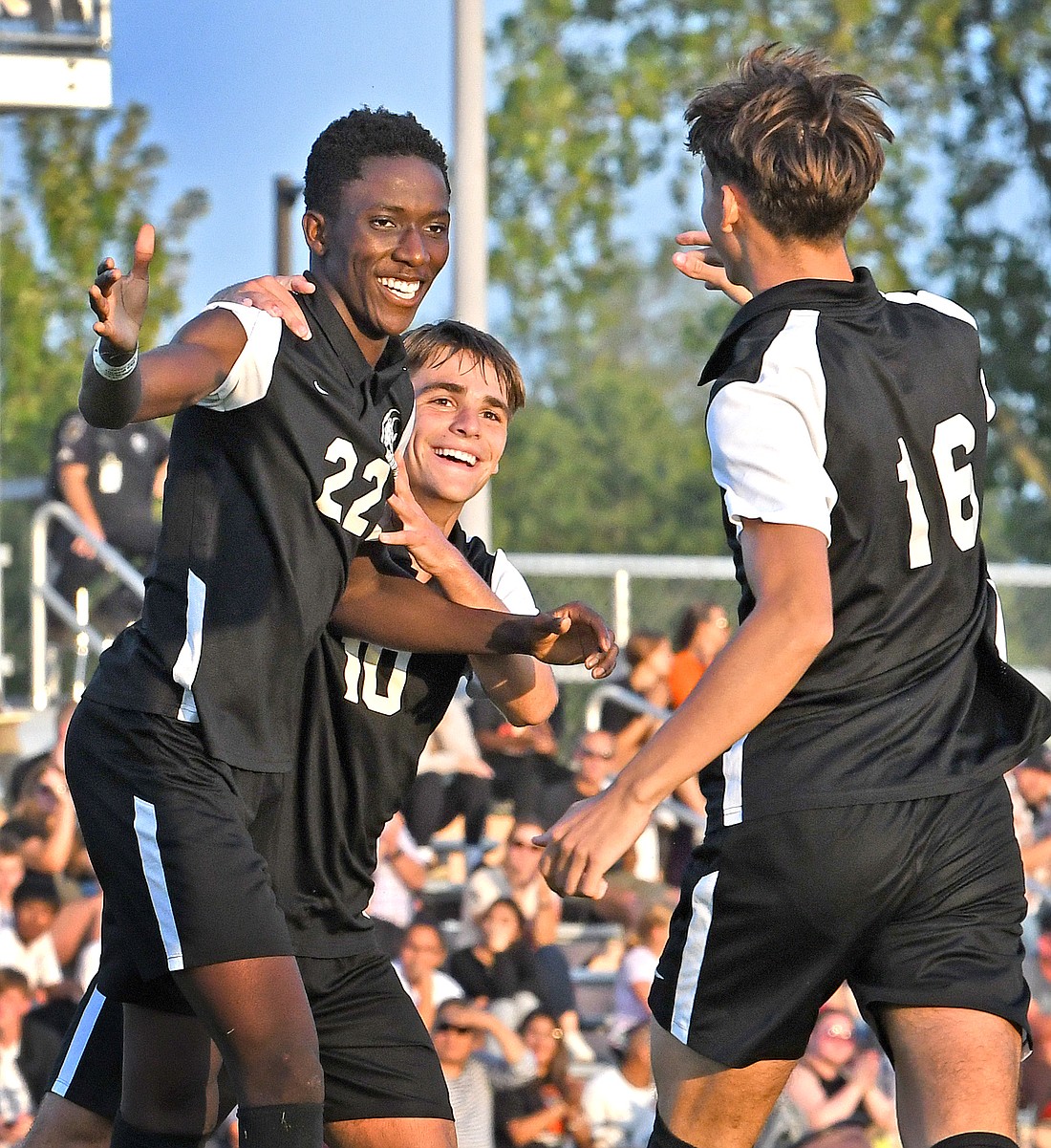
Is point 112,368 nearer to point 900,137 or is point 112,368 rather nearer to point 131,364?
point 131,364

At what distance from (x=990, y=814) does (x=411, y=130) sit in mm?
1905

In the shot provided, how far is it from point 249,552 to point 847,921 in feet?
4.43

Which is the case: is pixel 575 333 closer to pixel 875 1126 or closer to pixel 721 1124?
pixel 875 1126

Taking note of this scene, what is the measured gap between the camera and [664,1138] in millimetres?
3430

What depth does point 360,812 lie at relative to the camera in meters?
3.96

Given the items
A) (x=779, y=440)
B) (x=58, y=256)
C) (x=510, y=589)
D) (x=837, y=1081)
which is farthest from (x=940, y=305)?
(x=58, y=256)

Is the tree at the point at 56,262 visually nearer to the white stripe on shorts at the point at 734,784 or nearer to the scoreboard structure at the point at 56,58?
the scoreboard structure at the point at 56,58

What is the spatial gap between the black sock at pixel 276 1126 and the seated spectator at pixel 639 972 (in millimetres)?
4759

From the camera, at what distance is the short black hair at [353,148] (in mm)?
3953

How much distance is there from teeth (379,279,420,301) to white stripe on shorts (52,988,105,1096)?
63.9 inches

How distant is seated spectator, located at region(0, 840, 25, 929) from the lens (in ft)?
26.5

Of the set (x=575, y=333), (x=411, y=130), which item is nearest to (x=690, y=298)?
(x=575, y=333)

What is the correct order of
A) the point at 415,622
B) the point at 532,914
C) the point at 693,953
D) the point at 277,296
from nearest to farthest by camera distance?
1. the point at 693,953
2. the point at 277,296
3. the point at 415,622
4. the point at 532,914

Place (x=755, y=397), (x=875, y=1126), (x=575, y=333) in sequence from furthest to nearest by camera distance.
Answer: (x=575, y=333)
(x=875, y=1126)
(x=755, y=397)
